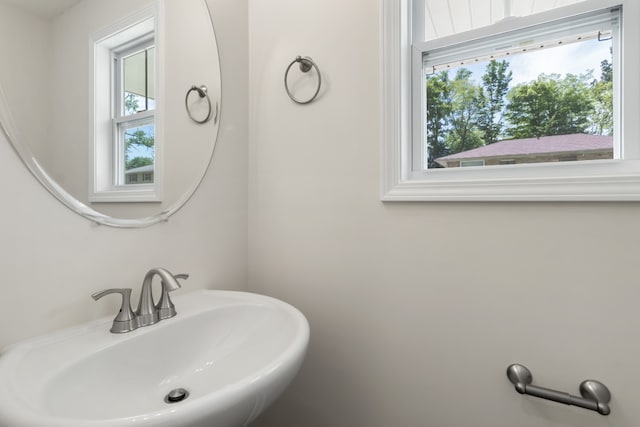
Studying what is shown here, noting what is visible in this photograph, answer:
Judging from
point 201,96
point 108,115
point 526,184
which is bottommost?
point 526,184

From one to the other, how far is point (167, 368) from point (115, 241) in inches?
15.3

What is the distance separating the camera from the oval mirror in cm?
74

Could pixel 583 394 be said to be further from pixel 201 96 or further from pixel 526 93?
pixel 201 96

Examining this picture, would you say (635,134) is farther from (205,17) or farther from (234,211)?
(205,17)

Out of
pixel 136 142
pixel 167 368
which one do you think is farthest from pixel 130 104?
pixel 167 368

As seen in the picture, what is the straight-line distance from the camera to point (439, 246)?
94cm

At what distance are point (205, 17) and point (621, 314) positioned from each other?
62.3 inches

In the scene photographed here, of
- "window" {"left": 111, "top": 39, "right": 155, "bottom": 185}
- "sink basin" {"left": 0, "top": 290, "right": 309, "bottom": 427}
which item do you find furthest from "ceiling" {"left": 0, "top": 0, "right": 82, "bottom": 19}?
"sink basin" {"left": 0, "top": 290, "right": 309, "bottom": 427}

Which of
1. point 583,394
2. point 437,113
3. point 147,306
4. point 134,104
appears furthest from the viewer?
point 437,113

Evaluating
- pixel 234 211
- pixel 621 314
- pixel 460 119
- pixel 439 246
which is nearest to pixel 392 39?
pixel 460 119

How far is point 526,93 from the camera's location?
3.05 feet

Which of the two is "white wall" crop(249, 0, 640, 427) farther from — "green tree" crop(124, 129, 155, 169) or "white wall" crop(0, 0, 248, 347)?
"green tree" crop(124, 129, 155, 169)

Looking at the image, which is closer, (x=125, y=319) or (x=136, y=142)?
(x=125, y=319)

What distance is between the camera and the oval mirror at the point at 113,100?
737 millimetres
